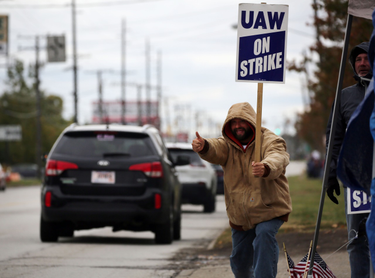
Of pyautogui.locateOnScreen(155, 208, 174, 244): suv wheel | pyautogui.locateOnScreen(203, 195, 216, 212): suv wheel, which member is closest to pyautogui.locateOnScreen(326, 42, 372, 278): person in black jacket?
pyautogui.locateOnScreen(155, 208, 174, 244): suv wheel

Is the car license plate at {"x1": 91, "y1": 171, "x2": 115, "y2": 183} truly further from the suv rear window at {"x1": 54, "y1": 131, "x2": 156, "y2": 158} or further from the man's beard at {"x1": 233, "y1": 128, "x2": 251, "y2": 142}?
the man's beard at {"x1": 233, "y1": 128, "x2": 251, "y2": 142}

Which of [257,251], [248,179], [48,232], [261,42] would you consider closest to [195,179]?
[48,232]

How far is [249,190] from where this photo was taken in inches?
221

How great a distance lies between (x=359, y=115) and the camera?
427 centimetres

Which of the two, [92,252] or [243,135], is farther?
[92,252]

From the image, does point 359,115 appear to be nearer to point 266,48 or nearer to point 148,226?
point 266,48

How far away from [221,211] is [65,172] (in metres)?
11.1

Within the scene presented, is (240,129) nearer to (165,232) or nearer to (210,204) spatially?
(165,232)

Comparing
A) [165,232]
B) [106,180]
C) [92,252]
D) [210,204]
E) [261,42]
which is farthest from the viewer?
[210,204]

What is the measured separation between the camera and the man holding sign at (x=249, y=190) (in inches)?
217

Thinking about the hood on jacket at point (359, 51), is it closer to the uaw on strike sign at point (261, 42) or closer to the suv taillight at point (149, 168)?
the uaw on strike sign at point (261, 42)

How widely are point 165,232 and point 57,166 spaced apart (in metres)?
1.92

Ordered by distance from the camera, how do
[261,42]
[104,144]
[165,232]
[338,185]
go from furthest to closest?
[165,232] < [104,144] < [261,42] < [338,185]

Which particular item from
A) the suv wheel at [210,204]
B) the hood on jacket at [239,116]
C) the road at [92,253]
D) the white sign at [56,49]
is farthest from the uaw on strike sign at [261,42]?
the white sign at [56,49]
